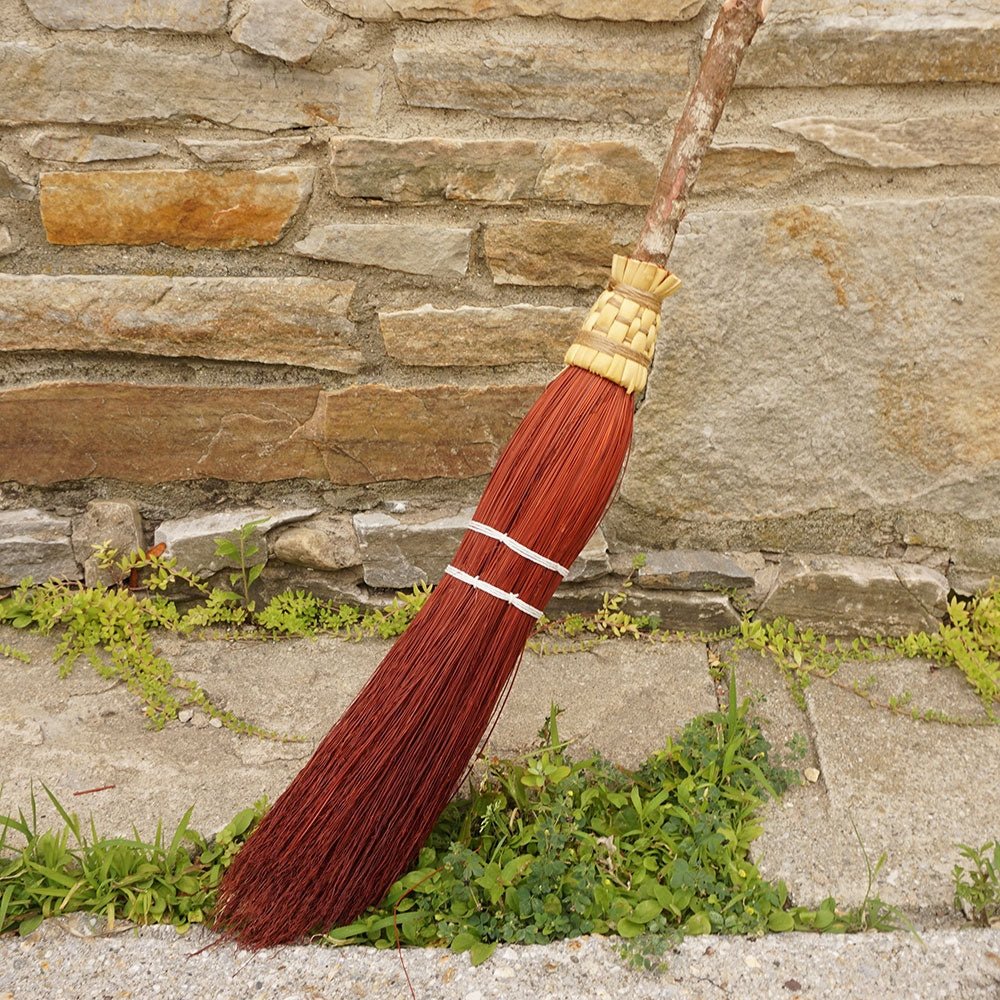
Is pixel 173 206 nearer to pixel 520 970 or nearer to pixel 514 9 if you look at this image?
pixel 514 9

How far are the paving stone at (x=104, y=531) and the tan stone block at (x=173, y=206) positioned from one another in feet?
1.96

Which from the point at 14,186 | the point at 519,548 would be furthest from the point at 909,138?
the point at 14,186

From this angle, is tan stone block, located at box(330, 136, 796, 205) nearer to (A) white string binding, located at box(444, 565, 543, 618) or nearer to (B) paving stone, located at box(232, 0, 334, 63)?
(B) paving stone, located at box(232, 0, 334, 63)

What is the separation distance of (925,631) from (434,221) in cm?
147

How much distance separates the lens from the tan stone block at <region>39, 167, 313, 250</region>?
193 centimetres

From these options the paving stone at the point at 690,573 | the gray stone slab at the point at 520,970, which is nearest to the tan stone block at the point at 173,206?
the paving stone at the point at 690,573

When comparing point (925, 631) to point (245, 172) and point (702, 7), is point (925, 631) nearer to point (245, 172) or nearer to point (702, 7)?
point (702, 7)

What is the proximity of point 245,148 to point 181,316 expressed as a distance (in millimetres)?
380

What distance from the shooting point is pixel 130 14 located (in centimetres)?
182

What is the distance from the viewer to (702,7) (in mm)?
1841

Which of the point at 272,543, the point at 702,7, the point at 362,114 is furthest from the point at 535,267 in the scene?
the point at 272,543

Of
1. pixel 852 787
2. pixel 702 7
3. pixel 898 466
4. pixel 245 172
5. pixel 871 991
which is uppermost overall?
pixel 702 7

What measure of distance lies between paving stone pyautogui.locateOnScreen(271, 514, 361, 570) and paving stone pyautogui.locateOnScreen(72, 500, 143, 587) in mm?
331

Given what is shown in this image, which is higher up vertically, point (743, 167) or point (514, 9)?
point (514, 9)
